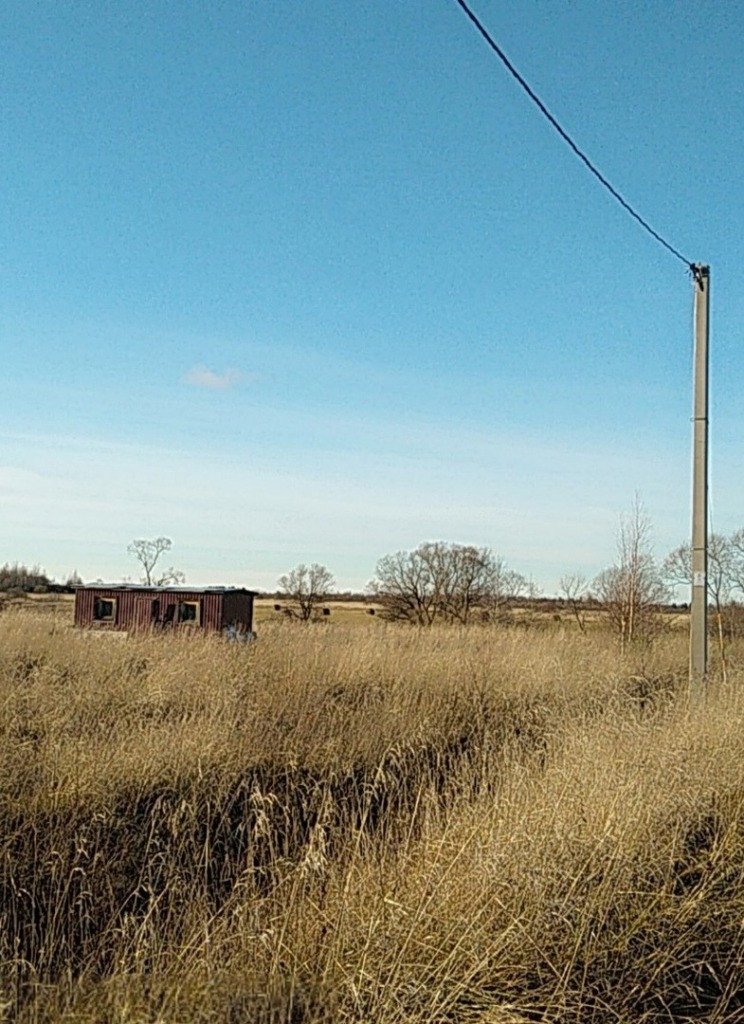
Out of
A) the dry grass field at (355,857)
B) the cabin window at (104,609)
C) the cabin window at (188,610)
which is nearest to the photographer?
the dry grass field at (355,857)

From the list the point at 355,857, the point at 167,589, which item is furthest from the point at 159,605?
the point at 355,857

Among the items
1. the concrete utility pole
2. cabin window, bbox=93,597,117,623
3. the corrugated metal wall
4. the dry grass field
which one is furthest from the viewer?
cabin window, bbox=93,597,117,623

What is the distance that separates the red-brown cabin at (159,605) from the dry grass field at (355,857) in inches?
932

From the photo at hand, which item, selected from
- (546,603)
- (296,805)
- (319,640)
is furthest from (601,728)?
(546,603)

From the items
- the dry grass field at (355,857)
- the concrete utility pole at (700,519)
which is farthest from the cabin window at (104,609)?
the concrete utility pole at (700,519)

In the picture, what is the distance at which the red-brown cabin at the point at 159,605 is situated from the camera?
35.0m

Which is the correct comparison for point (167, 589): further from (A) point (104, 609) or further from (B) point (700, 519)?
(B) point (700, 519)

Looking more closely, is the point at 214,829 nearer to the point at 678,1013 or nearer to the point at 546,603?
the point at 678,1013

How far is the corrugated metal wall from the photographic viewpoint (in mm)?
34969

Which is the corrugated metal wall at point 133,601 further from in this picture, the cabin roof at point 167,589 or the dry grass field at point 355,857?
the dry grass field at point 355,857

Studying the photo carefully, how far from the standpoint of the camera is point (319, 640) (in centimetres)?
1595

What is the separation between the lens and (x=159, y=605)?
117 feet

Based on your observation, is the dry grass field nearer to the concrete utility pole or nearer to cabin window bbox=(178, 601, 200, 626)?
the concrete utility pole

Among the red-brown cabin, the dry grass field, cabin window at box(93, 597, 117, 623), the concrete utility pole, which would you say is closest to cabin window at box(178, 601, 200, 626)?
the red-brown cabin
